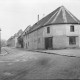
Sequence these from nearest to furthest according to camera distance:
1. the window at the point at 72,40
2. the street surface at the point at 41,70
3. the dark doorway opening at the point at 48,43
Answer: the street surface at the point at 41,70, the window at the point at 72,40, the dark doorway opening at the point at 48,43

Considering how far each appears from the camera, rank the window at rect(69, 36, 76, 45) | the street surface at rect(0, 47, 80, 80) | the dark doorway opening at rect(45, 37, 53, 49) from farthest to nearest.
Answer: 1. the dark doorway opening at rect(45, 37, 53, 49)
2. the window at rect(69, 36, 76, 45)
3. the street surface at rect(0, 47, 80, 80)

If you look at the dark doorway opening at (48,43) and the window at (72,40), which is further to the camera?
the dark doorway opening at (48,43)

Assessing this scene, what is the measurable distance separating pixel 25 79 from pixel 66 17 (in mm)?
28007

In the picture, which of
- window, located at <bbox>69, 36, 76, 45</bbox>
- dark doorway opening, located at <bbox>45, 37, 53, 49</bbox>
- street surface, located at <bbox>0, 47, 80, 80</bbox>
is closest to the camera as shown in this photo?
street surface, located at <bbox>0, 47, 80, 80</bbox>

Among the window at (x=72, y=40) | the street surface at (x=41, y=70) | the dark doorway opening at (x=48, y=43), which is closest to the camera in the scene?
the street surface at (x=41, y=70)

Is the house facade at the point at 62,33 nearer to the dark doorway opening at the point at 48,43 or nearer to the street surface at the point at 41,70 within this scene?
the dark doorway opening at the point at 48,43

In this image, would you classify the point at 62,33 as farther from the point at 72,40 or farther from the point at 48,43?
the point at 48,43

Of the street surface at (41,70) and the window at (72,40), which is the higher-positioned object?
the window at (72,40)

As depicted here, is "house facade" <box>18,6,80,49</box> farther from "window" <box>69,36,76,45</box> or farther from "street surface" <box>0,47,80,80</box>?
"street surface" <box>0,47,80,80</box>

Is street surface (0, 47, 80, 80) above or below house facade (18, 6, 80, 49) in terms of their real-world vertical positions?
below

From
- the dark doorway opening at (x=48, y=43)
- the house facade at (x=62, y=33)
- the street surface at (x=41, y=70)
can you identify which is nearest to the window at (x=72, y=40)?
the house facade at (x=62, y=33)

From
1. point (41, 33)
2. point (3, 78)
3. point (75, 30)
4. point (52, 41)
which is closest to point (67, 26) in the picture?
point (75, 30)

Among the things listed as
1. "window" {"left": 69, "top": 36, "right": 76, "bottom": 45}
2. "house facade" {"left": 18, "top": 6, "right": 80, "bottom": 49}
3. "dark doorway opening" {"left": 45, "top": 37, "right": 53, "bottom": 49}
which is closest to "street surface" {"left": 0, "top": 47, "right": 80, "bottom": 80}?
"house facade" {"left": 18, "top": 6, "right": 80, "bottom": 49}

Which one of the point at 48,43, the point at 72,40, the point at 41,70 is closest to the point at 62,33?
the point at 72,40
